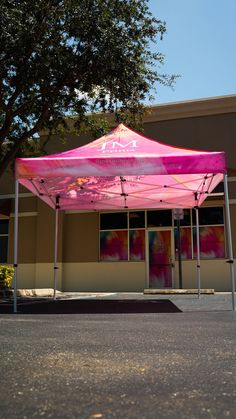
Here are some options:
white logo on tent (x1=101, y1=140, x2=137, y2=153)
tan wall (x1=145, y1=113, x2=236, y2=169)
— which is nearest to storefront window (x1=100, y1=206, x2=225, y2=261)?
tan wall (x1=145, y1=113, x2=236, y2=169)

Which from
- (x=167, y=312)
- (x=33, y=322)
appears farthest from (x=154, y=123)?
(x=33, y=322)

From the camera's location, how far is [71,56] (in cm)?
1336

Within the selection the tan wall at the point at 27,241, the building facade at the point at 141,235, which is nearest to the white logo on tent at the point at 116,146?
the building facade at the point at 141,235

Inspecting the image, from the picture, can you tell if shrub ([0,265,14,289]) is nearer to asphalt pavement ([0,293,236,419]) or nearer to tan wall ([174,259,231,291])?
tan wall ([174,259,231,291])

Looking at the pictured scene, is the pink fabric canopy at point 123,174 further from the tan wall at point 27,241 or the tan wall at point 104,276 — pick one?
the tan wall at point 27,241

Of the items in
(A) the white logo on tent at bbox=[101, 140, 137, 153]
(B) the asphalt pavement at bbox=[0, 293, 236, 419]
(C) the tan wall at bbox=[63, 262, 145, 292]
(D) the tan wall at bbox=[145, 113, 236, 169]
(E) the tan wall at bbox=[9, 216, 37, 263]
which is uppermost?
(D) the tan wall at bbox=[145, 113, 236, 169]

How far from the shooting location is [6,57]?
42.2 feet

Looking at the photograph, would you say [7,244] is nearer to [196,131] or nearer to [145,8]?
[196,131]

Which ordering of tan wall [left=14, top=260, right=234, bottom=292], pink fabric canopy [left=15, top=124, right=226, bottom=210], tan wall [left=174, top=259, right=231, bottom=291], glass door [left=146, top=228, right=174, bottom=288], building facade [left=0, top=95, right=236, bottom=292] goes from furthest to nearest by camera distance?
Result: 1. glass door [left=146, top=228, right=174, bottom=288]
2. building facade [left=0, top=95, right=236, bottom=292]
3. tan wall [left=14, top=260, right=234, bottom=292]
4. tan wall [left=174, top=259, right=231, bottom=291]
5. pink fabric canopy [left=15, top=124, right=226, bottom=210]

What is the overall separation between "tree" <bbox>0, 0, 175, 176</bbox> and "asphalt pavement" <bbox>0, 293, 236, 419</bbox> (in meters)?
8.10

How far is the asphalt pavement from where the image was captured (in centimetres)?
300

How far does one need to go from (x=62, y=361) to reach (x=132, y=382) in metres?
0.95

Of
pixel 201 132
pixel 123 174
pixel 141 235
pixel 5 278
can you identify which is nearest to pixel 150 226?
pixel 141 235

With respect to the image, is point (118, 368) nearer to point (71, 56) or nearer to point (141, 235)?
point (71, 56)
